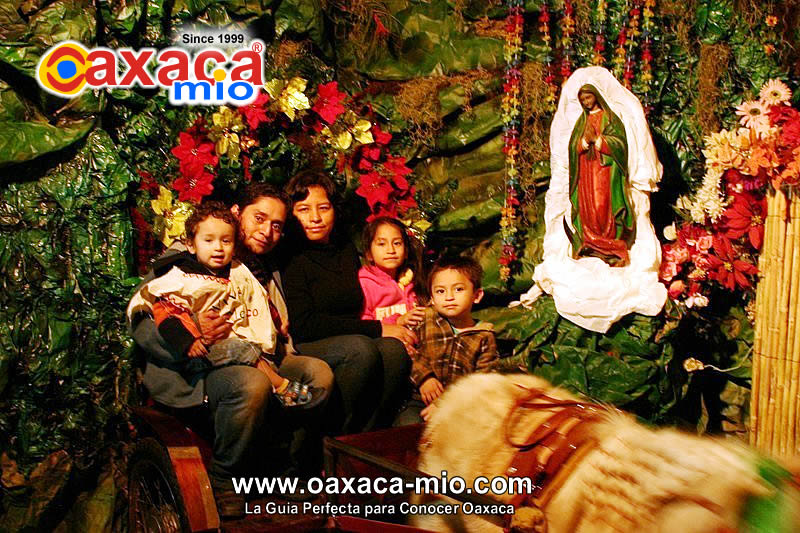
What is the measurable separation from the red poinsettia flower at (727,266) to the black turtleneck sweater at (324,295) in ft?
7.50

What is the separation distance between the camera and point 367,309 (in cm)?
489

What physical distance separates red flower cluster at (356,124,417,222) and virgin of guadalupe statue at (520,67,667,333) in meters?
1.01

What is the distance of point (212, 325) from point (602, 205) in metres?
2.51

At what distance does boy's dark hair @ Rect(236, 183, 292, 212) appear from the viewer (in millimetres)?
4457

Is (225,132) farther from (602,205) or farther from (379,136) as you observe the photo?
(602,205)

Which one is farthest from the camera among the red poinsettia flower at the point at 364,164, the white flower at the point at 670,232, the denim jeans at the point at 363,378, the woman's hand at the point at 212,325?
the white flower at the point at 670,232

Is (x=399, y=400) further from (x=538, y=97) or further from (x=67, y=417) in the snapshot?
(x=538, y=97)

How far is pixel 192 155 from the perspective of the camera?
4.57 meters

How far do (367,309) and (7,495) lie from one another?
7.90ft

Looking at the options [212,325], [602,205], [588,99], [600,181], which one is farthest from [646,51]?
[212,325]

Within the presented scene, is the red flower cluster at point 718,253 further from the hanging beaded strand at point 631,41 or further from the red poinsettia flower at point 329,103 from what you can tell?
the red poinsettia flower at point 329,103

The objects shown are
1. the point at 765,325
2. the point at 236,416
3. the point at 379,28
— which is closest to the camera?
the point at 236,416

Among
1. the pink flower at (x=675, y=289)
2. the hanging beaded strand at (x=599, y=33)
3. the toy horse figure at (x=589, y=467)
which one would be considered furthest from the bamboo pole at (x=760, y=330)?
the toy horse figure at (x=589, y=467)

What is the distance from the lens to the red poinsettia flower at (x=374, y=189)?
199 inches
